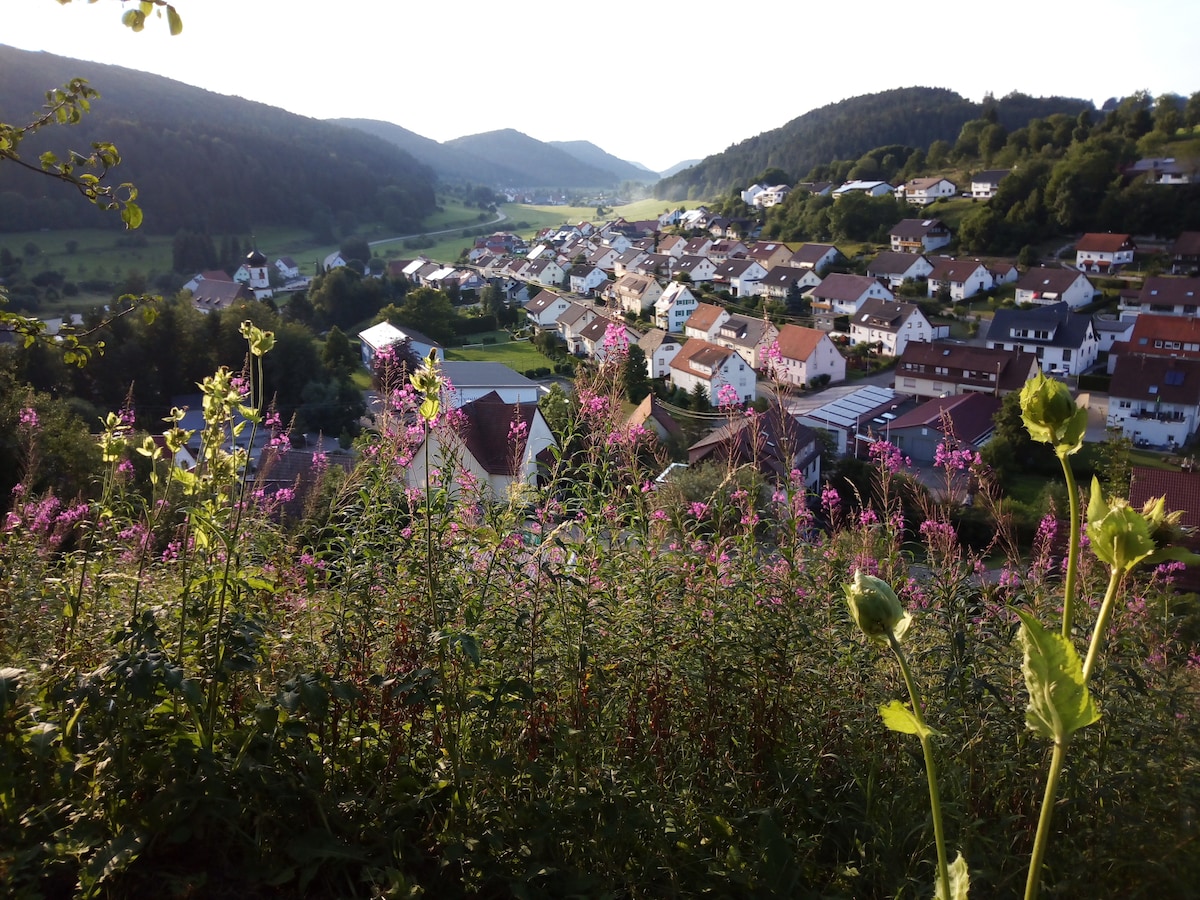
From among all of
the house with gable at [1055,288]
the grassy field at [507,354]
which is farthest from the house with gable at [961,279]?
the grassy field at [507,354]

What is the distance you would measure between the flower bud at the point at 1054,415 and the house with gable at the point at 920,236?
59075 mm

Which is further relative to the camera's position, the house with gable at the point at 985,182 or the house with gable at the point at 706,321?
the house with gable at the point at 985,182

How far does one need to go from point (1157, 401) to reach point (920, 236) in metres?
31.2

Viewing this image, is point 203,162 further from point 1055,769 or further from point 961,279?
point 1055,769

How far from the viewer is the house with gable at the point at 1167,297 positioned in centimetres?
4044

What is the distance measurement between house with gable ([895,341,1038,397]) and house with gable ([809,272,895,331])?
1082cm

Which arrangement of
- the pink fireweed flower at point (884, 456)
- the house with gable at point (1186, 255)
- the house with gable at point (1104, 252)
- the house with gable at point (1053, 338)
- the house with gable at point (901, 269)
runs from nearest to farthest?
1. the pink fireweed flower at point (884, 456)
2. the house with gable at point (1053, 338)
3. the house with gable at point (1186, 255)
4. the house with gable at point (1104, 252)
5. the house with gable at point (901, 269)

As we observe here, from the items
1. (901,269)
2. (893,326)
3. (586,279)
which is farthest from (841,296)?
(586,279)

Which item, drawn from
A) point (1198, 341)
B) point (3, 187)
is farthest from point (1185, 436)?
point (3, 187)

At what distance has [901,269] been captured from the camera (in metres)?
49.2

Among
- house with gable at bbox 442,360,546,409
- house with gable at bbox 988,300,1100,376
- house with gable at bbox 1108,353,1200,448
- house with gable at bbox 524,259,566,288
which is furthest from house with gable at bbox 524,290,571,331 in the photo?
house with gable at bbox 1108,353,1200,448

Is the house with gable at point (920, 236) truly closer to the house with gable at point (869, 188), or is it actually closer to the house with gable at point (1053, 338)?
the house with gable at point (869, 188)

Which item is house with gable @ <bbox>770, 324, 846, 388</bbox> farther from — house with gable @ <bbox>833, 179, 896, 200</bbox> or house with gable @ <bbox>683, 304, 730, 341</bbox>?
house with gable @ <bbox>833, 179, 896, 200</bbox>

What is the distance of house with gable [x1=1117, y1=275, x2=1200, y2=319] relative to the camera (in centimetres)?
4044
